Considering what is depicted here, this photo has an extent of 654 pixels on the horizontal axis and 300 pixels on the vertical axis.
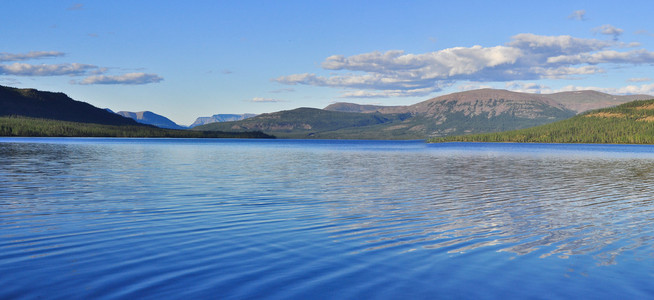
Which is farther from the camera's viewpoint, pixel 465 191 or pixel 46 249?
pixel 465 191

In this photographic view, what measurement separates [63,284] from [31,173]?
39.8m

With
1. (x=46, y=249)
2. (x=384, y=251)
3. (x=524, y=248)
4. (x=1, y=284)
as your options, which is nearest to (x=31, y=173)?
(x=46, y=249)

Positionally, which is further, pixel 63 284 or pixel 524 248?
pixel 524 248

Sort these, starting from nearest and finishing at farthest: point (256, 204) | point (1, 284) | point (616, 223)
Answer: point (1, 284) → point (616, 223) → point (256, 204)

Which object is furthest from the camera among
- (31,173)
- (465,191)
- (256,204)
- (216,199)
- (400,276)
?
(31,173)

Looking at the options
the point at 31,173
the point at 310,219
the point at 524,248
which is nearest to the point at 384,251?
the point at 524,248

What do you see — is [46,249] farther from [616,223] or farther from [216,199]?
[616,223]

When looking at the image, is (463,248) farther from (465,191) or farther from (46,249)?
(465,191)

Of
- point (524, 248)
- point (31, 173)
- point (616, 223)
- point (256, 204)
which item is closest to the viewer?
point (524, 248)

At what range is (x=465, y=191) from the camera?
3506 centimetres

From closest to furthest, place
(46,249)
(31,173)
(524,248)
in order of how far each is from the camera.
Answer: (46,249) < (524,248) < (31,173)

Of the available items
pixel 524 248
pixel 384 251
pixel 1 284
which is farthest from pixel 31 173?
pixel 524 248

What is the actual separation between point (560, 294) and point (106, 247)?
45.1 feet

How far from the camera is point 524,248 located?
16.8 meters
